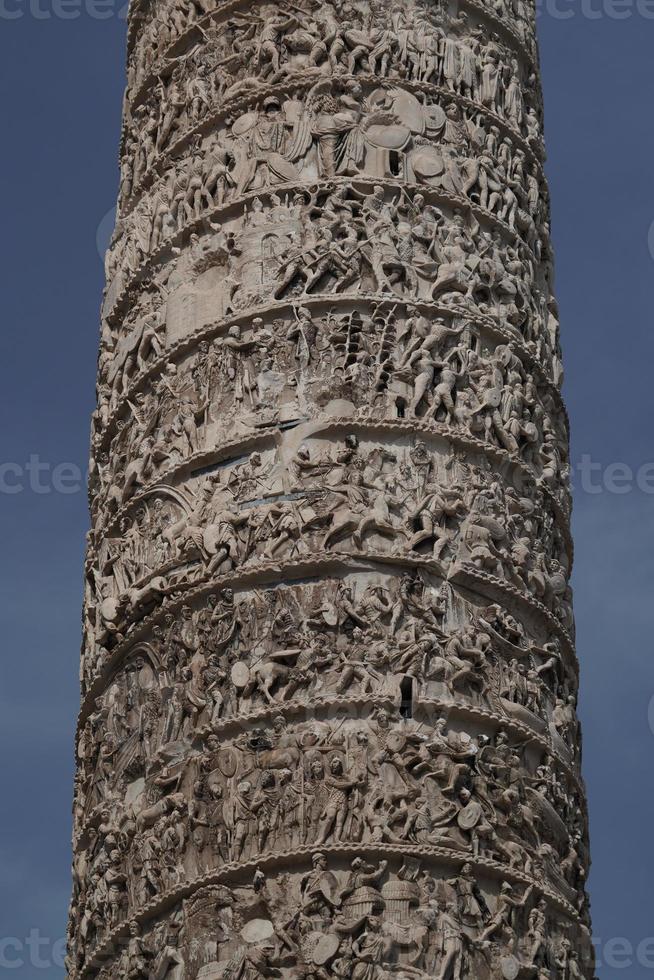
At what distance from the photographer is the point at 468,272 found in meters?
9.83

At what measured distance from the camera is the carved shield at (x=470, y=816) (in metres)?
8.35

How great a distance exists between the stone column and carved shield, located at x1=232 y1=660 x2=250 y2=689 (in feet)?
0.06

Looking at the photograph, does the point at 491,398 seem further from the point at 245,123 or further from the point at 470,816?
the point at 470,816

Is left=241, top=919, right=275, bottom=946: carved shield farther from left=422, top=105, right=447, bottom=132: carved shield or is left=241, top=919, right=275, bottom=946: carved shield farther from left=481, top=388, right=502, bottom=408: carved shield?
left=422, top=105, right=447, bottom=132: carved shield

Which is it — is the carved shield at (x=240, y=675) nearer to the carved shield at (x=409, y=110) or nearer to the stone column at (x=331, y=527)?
the stone column at (x=331, y=527)

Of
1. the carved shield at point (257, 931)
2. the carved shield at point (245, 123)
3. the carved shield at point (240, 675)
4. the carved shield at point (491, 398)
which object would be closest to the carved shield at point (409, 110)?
the carved shield at point (245, 123)

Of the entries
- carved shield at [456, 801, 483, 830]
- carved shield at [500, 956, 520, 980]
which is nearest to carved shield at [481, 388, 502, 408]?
carved shield at [456, 801, 483, 830]

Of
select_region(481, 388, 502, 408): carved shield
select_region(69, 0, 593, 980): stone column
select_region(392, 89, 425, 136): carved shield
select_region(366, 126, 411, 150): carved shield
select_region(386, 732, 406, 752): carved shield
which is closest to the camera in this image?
select_region(69, 0, 593, 980): stone column

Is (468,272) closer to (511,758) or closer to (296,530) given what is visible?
(296,530)

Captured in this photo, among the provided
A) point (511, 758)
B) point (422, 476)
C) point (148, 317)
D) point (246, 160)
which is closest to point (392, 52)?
point (246, 160)

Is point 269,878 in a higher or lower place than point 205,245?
lower

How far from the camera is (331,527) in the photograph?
8.91 m

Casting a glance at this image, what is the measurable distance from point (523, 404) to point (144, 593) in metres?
1.84

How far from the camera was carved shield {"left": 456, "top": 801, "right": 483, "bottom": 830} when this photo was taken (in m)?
8.35
